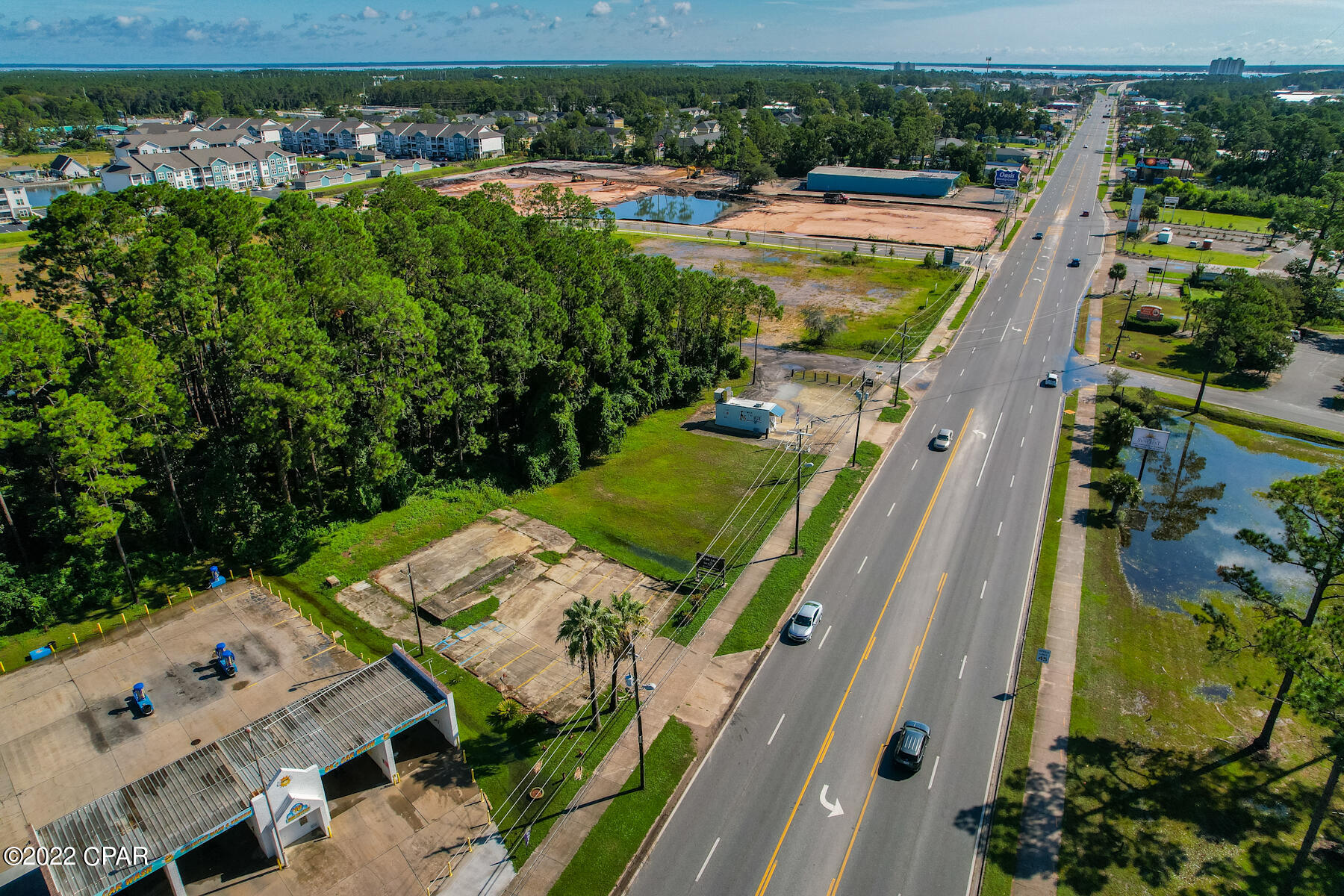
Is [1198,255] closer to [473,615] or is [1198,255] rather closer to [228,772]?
[473,615]

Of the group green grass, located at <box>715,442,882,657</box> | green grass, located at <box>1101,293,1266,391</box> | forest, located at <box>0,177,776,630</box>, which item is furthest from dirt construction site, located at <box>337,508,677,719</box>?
green grass, located at <box>1101,293,1266,391</box>

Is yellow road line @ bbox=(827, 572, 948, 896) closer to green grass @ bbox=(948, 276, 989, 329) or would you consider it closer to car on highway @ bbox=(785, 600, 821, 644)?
car on highway @ bbox=(785, 600, 821, 644)

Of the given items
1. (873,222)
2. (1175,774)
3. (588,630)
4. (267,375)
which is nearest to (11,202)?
(267,375)

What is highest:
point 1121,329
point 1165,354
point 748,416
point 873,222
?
point 873,222

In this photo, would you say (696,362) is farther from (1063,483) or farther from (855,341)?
(1063,483)

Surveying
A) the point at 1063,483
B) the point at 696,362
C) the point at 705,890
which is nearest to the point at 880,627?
the point at 705,890

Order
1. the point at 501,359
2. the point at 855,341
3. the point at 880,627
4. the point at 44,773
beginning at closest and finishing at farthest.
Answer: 1. the point at 44,773
2. the point at 880,627
3. the point at 501,359
4. the point at 855,341

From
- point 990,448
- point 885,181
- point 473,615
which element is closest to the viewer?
point 473,615
